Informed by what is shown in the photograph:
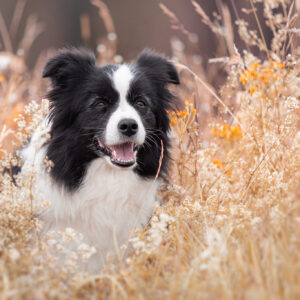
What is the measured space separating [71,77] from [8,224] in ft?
4.55

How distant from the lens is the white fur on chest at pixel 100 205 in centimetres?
325

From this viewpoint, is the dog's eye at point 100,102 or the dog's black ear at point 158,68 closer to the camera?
the dog's eye at point 100,102

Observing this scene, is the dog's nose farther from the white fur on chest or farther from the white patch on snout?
the white fur on chest

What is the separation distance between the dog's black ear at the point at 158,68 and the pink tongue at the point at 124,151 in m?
0.73

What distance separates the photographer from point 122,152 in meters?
3.27

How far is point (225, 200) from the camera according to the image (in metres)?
3.05

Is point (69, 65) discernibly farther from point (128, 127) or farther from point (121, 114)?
point (128, 127)

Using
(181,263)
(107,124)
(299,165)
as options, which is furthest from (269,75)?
(181,263)

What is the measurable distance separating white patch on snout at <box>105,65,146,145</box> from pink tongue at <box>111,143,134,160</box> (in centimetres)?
11

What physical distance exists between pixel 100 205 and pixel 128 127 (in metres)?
0.72

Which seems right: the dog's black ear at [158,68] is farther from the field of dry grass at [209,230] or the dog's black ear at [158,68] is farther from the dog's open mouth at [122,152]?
the dog's open mouth at [122,152]

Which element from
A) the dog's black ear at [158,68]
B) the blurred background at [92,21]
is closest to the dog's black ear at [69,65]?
the dog's black ear at [158,68]

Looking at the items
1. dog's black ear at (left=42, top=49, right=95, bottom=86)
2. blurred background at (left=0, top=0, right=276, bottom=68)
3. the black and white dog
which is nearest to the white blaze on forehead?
the black and white dog

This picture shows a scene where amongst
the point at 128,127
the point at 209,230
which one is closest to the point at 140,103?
the point at 128,127
